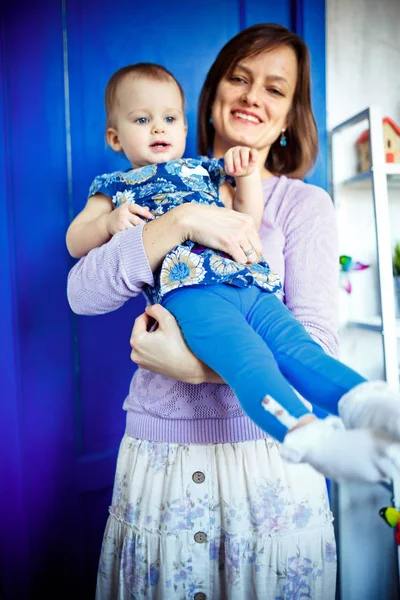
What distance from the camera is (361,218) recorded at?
5.31 ft

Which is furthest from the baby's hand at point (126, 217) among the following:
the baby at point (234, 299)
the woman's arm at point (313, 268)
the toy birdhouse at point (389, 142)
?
the toy birdhouse at point (389, 142)

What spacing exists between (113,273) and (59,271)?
558 millimetres

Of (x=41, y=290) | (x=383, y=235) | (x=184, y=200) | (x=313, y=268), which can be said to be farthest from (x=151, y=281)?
(x=383, y=235)

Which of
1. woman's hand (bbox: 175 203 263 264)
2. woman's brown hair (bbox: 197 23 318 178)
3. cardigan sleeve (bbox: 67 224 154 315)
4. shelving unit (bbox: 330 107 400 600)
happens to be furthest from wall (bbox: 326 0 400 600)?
cardigan sleeve (bbox: 67 224 154 315)

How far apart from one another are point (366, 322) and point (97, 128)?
Result: 0.93 meters

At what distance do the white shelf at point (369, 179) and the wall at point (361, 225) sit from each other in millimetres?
37

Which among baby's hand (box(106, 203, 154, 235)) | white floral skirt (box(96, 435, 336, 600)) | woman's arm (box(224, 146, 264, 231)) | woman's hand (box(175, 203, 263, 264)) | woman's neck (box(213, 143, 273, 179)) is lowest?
white floral skirt (box(96, 435, 336, 600))

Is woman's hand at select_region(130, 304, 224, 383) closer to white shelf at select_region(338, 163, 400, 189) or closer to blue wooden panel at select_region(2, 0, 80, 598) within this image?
blue wooden panel at select_region(2, 0, 80, 598)

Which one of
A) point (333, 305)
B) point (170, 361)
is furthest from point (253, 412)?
point (333, 305)

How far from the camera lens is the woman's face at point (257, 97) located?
1.15 m

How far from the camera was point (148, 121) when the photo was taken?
1.09 metres

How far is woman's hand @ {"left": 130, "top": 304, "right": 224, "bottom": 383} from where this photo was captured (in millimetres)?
840

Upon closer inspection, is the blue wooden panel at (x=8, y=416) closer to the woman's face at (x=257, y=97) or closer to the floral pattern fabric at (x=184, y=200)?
the floral pattern fabric at (x=184, y=200)

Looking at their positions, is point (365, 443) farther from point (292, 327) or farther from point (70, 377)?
point (70, 377)
